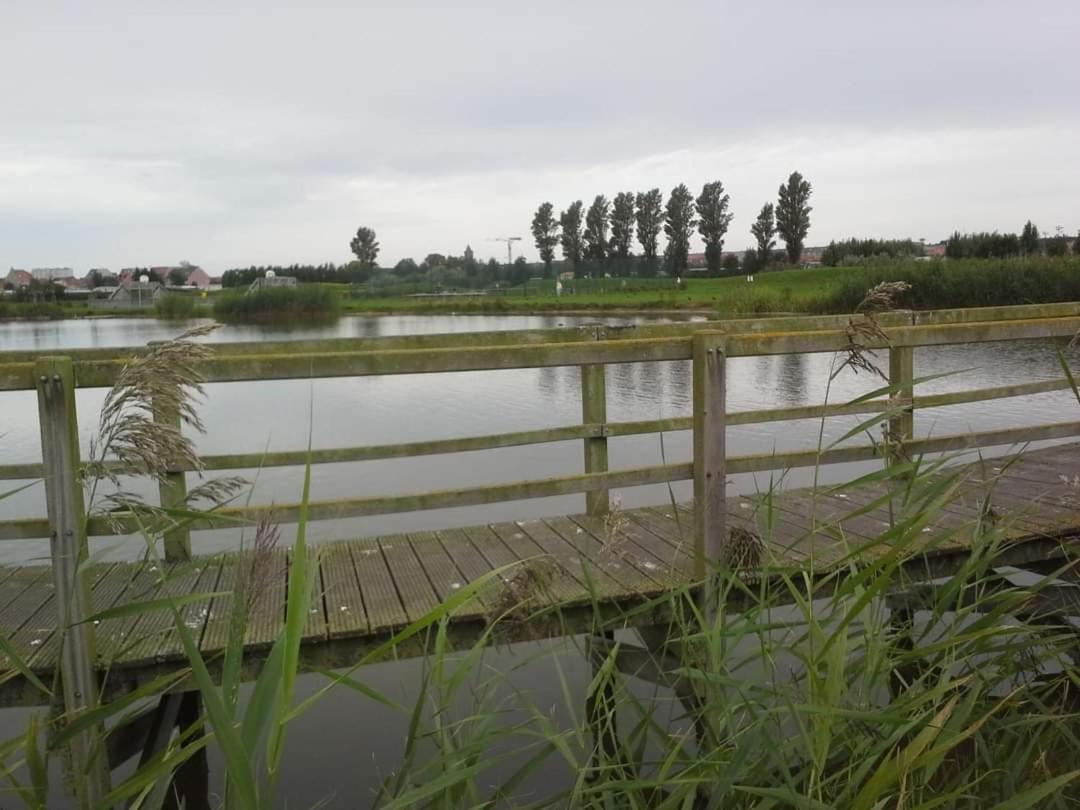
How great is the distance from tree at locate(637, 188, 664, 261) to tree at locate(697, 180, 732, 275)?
21.1 feet

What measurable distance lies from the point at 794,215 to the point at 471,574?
71.0m

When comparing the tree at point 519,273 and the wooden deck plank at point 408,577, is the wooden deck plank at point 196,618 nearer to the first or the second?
the wooden deck plank at point 408,577

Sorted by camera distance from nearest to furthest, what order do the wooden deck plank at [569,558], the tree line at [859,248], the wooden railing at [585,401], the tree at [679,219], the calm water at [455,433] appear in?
the wooden railing at [585,401]
the wooden deck plank at [569,558]
the calm water at [455,433]
the tree line at [859,248]
the tree at [679,219]

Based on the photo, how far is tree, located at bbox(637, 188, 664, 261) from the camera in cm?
8281

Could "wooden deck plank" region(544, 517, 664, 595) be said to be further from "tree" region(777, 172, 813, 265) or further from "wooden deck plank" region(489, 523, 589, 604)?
"tree" region(777, 172, 813, 265)

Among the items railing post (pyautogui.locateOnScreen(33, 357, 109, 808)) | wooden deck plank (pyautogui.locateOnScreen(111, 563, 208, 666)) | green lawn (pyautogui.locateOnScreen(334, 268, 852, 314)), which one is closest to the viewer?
railing post (pyautogui.locateOnScreen(33, 357, 109, 808))

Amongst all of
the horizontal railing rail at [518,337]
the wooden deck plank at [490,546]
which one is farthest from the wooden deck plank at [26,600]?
the wooden deck plank at [490,546]

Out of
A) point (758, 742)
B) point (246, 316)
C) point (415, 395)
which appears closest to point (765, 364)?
point (415, 395)

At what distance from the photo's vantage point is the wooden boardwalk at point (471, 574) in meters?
2.64

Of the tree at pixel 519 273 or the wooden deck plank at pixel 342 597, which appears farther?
the tree at pixel 519 273

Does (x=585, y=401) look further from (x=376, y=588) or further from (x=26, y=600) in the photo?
(x=26, y=600)

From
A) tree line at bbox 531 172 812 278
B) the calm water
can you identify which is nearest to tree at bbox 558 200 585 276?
tree line at bbox 531 172 812 278

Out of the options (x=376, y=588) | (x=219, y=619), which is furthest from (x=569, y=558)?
(x=219, y=619)

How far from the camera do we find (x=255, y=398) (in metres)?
14.2
